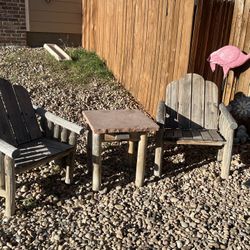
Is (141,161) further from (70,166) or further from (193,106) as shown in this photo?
(193,106)

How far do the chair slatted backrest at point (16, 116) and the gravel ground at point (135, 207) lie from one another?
43 centimetres

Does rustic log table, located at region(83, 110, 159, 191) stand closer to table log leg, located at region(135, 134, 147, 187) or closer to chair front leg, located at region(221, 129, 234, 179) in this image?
table log leg, located at region(135, 134, 147, 187)

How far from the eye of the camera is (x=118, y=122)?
363 cm

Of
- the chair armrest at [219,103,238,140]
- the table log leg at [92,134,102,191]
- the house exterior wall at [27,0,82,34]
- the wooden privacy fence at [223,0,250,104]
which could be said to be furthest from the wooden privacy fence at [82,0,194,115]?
the table log leg at [92,134,102,191]

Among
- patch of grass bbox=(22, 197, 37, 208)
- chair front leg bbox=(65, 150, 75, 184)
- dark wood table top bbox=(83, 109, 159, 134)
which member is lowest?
patch of grass bbox=(22, 197, 37, 208)

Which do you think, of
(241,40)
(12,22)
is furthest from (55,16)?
(241,40)

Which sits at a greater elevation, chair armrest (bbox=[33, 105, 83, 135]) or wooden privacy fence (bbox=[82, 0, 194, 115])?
wooden privacy fence (bbox=[82, 0, 194, 115])

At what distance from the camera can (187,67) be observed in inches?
171

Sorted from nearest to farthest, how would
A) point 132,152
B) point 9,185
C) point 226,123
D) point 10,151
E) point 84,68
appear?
point 10,151 < point 9,185 < point 226,123 < point 132,152 < point 84,68

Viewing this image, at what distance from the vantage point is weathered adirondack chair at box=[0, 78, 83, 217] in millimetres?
3357

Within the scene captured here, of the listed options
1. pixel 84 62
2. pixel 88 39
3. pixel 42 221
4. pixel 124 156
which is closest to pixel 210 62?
pixel 124 156

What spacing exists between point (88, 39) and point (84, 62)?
1.17m

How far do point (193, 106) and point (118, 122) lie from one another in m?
1.16

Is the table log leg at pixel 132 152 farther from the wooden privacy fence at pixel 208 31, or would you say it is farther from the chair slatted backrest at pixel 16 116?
the wooden privacy fence at pixel 208 31
